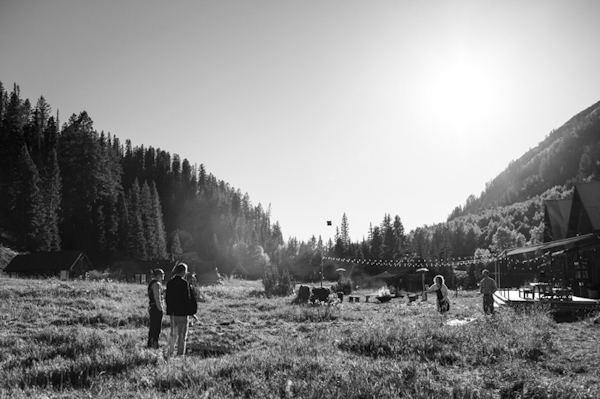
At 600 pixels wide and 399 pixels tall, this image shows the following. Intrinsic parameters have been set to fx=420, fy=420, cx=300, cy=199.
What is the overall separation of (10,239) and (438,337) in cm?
7131

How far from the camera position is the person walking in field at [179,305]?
8430mm

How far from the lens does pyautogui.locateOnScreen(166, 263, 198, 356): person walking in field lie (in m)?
8.43

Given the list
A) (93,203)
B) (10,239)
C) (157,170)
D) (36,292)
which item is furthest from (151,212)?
(36,292)

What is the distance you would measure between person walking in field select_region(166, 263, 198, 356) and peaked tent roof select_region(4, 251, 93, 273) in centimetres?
5162

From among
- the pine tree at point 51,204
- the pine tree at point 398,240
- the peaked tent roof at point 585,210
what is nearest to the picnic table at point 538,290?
the peaked tent roof at point 585,210

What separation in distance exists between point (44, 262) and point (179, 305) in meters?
53.3

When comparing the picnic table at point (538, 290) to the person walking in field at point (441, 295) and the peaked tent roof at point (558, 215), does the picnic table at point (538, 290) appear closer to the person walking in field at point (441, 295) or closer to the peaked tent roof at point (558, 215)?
the person walking in field at point (441, 295)

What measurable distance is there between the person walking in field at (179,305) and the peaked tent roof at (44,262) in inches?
2032

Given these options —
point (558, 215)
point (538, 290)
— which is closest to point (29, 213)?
point (538, 290)

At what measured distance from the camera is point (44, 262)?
5244 centimetres

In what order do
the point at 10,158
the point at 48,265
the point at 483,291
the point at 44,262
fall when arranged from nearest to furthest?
the point at 483,291, the point at 48,265, the point at 44,262, the point at 10,158

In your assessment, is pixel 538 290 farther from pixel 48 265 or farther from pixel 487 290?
pixel 48 265

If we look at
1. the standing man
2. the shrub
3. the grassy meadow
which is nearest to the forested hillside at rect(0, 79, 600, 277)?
the shrub

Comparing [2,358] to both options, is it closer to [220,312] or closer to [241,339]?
[241,339]
